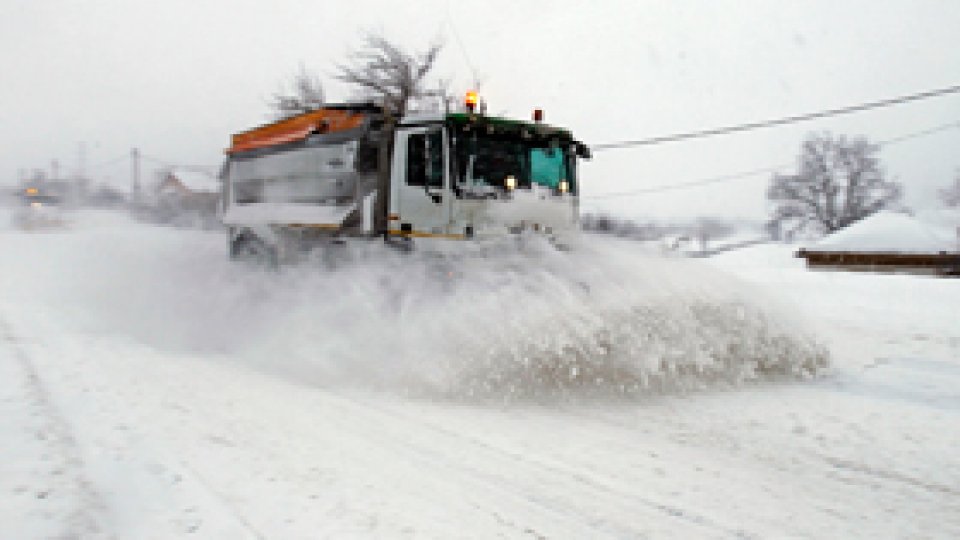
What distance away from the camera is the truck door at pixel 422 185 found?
6652 mm

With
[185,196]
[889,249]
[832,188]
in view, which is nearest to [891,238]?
[889,249]

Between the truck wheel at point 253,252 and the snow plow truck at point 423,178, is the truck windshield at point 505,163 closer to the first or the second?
the snow plow truck at point 423,178

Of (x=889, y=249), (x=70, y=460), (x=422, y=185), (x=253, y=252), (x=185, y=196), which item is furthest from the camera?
(x=185, y=196)

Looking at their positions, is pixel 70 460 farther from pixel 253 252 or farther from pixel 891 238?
pixel 891 238

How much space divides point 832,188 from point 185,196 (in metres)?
62.0

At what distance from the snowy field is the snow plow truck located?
50cm

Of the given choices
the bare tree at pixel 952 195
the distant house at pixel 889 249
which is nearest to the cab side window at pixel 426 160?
the distant house at pixel 889 249

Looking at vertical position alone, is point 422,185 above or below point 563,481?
above

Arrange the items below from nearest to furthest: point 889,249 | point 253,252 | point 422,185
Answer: point 422,185, point 253,252, point 889,249

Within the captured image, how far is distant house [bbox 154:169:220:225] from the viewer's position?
151ft

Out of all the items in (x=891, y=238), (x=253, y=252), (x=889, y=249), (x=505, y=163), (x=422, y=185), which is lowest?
(x=253, y=252)

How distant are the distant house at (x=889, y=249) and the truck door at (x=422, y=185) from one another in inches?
856

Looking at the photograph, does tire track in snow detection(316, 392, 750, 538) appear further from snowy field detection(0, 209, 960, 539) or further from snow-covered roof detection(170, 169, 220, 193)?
snow-covered roof detection(170, 169, 220, 193)

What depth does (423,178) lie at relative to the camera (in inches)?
268
